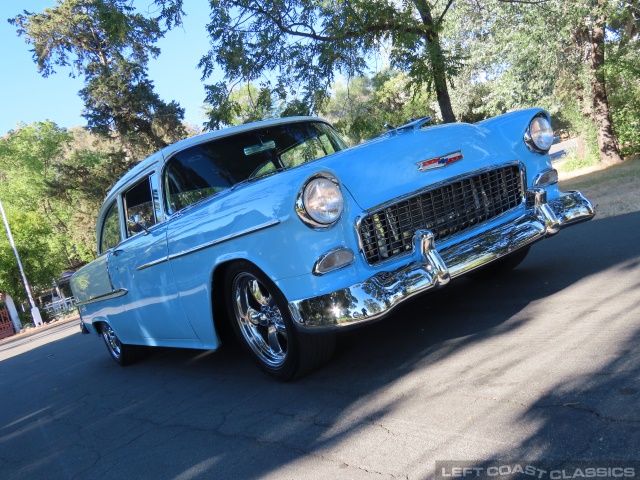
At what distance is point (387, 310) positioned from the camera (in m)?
3.12

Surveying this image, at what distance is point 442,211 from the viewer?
3770mm

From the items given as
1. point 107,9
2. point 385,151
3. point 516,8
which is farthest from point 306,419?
point 516,8

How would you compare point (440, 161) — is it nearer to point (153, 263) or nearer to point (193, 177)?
point (193, 177)

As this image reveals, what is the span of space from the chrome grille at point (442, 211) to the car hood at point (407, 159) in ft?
0.25

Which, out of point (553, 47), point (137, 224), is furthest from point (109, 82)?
point (137, 224)

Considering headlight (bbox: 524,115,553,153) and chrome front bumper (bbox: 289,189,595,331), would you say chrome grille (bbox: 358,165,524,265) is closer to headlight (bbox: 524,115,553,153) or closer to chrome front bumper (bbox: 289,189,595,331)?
chrome front bumper (bbox: 289,189,595,331)

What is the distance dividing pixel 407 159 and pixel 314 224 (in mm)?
837

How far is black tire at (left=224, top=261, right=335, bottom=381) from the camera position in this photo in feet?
11.4

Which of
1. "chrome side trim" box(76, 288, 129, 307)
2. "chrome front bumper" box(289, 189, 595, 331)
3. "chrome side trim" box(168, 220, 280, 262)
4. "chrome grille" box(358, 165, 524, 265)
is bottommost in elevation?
"chrome front bumper" box(289, 189, 595, 331)

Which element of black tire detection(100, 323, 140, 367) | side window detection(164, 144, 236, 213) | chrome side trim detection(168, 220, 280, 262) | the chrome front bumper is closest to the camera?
the chrome front bumper

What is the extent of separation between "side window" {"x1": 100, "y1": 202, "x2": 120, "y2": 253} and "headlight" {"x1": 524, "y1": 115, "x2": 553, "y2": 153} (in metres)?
3.69

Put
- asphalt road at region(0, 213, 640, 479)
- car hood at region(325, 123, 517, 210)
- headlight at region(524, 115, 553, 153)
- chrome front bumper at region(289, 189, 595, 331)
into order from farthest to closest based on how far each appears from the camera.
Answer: headlight at region(524, 115, 553, 153) < car hood at region(325, 123, 517, 210) < chrome front bumper at region(289, 189, 595, 331) < asphalt road at region(0, 213, 640, 479)

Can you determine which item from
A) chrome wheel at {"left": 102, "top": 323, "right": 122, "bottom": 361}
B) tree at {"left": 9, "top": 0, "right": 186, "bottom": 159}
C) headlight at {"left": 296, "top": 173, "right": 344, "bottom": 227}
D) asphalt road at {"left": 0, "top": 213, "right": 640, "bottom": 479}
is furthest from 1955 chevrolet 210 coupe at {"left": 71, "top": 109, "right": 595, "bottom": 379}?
tree at {"left": 9, "top": 0, "right": 186, "bottom": 159}

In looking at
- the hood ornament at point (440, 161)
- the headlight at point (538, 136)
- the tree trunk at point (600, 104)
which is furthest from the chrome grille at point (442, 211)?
the tree trunk at point (600, 104)
